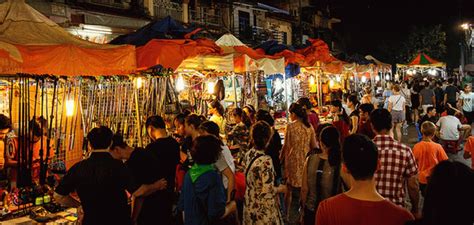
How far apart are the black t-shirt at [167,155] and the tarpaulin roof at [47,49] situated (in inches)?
82.9

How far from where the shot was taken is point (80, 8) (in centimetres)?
1436

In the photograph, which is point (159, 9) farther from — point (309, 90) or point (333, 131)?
point (333, 131)

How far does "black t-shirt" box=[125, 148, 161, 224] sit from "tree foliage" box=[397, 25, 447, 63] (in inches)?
1557

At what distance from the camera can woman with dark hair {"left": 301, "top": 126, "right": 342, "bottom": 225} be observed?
411cm

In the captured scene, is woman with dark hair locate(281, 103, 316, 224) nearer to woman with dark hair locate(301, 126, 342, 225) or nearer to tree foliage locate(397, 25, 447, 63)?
woman with dark hair locate(301, 126, 342, 225)

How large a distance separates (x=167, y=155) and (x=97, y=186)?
1.18 metres

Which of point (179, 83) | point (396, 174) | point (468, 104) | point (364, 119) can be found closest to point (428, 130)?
point (396, 174)

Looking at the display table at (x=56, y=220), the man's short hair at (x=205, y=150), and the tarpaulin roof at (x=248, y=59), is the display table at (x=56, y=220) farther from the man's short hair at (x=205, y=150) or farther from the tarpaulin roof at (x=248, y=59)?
the tarpaulin roof at (x=248, y=59)

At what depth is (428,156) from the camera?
202 inches

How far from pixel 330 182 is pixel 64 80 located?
5352 mm

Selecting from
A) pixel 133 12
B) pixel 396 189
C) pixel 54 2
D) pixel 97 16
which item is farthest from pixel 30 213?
pixel 133 12

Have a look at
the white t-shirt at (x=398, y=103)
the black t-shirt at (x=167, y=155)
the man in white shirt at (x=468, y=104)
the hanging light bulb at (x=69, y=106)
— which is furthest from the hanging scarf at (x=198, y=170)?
the man in white shirt at (x=468, y=104)

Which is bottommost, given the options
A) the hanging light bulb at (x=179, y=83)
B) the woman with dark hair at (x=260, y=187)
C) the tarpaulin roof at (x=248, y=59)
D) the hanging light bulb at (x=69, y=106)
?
the woman with dark hair at (x=260, y=187)

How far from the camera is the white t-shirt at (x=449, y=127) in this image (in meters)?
8.99
